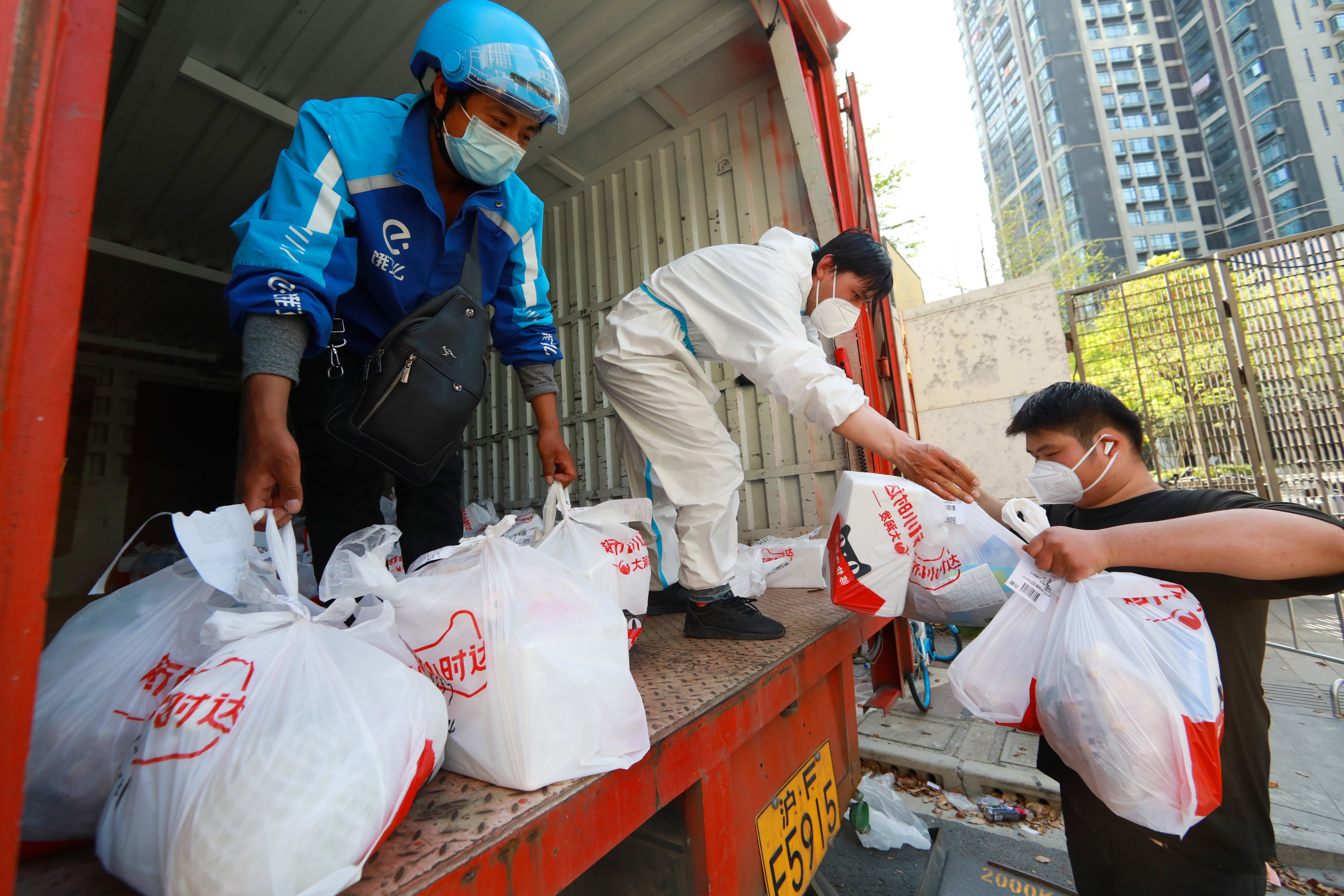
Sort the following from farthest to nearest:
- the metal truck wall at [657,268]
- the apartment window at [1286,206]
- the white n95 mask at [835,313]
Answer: the apartment window at [1286,206], the metal truck wall at [657,268], the white n95 mask at [835,313]

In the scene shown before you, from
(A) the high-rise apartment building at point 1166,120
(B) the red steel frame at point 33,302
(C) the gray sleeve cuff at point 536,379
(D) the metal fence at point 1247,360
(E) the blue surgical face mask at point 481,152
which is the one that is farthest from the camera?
(A) the high-rise apartment building at point 1166,120

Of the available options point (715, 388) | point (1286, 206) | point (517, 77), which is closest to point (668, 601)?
point (715, 388)

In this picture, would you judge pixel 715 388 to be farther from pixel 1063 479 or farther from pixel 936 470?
pixel 1063 479

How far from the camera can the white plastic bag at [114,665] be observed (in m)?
0.69

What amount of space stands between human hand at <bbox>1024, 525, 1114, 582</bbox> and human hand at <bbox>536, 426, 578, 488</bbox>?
1.18 meters

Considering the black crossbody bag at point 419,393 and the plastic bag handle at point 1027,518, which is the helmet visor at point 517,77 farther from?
the plastic bag handle at point 1027,518

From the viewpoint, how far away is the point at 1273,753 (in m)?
2.60

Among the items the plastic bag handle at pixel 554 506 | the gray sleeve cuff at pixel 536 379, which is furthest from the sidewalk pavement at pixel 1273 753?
the gray sleeve cuff at pixel 536 379

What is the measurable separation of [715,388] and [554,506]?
2.75 feet

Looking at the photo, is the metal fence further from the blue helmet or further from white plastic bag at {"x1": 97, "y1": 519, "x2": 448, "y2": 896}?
white plastic bag at {"x1": 97, "y1": 519, "x2": 448, "y2": 896}

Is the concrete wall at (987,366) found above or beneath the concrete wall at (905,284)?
beneath

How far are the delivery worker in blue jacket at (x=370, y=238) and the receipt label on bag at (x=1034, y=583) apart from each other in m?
1.17

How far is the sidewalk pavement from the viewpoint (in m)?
2.02

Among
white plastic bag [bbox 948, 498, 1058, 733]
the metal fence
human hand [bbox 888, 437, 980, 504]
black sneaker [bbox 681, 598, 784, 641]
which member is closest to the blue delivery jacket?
black sneaker [bbox 681, 598, 784, 641]
